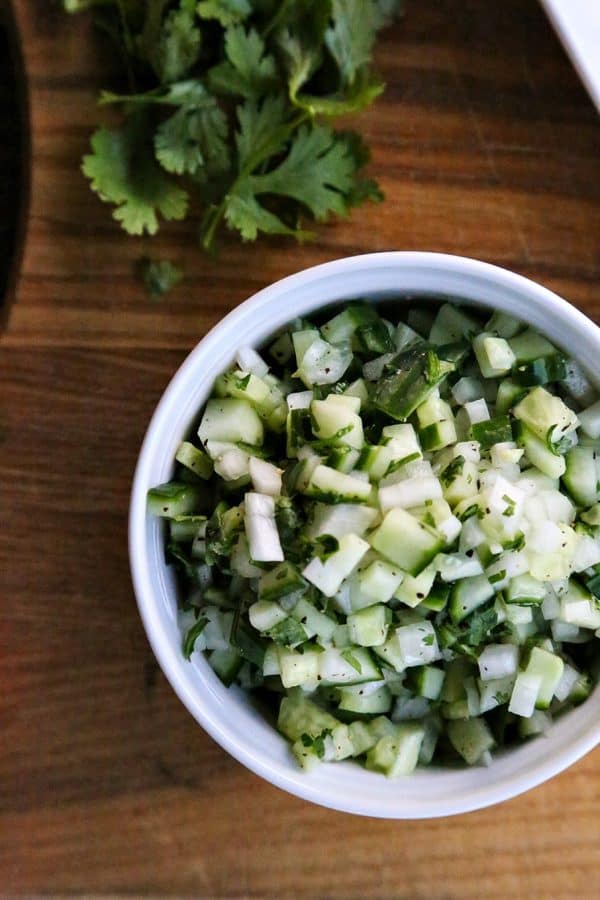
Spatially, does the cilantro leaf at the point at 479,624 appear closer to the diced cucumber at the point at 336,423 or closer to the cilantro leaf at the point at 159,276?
the diced cucumber at the point at 336,423

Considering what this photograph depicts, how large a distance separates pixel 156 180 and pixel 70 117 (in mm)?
175

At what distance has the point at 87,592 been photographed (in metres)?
1.46

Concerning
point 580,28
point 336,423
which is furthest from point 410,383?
point 580,28

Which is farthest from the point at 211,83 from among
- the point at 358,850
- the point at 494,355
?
the point at 358,850

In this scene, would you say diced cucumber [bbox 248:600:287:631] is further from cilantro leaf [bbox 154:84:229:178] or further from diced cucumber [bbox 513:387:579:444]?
cilantro leaf [bbox 154:84:229:178]

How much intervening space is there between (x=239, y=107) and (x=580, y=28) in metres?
0.48

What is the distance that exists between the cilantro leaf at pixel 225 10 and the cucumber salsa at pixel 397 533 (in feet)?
1.48

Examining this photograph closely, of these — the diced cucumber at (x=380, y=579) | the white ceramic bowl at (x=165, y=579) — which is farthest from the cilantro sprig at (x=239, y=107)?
the diced cucumber at (x=380, y=579)

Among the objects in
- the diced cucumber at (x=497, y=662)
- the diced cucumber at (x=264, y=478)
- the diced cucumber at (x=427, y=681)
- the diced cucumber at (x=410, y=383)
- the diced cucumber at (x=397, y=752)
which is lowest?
the diced cucumber at (x=397, y=752)

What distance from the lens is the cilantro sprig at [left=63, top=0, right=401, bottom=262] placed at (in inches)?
52.3

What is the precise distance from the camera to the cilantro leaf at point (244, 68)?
4.31ft

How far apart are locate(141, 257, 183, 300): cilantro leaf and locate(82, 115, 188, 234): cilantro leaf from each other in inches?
1.9

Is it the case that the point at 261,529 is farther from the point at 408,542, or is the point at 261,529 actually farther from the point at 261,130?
the point at 261,130

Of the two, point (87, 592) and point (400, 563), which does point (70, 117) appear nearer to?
point (87, 592)
